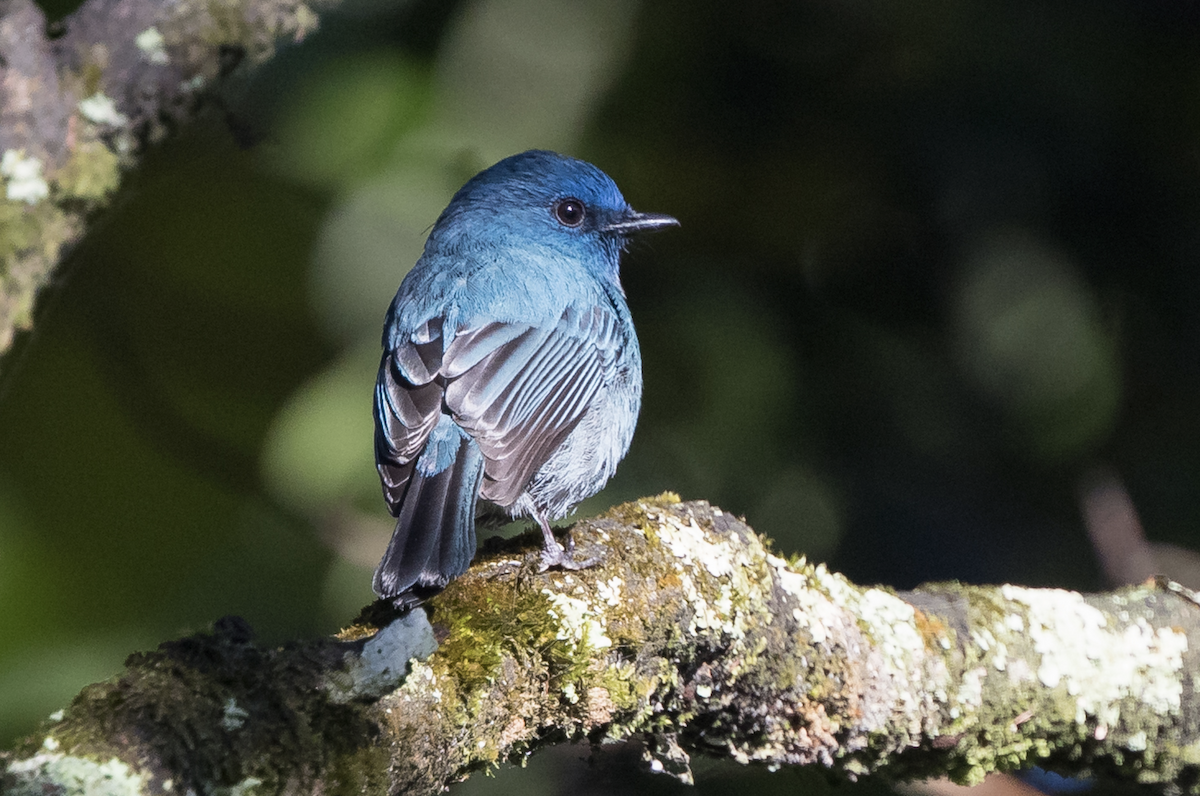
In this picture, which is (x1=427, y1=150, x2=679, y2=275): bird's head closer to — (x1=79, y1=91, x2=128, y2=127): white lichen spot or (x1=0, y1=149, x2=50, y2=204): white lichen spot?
(x1=79, y1=91, x2=128, y2=127): white lichen spot

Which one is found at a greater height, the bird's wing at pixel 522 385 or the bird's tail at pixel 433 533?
the bird's wing at pixel 522 385

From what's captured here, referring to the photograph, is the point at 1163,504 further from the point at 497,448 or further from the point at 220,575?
the point at 220,575

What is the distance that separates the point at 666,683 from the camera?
98.0 inches

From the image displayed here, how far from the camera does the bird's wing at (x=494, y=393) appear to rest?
287cm

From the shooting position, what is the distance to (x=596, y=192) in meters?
4.07

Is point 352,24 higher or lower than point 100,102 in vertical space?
higher

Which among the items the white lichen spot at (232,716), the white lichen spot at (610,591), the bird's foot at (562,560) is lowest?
the white lichen spot at (232,716)

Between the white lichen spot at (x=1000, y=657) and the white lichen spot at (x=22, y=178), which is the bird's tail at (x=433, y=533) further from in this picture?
the white lichen spot at (x=1000, y=657)

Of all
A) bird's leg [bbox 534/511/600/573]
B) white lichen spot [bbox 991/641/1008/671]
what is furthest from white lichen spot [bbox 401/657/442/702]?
white lichen spot [bbox 991/641/1008/671]

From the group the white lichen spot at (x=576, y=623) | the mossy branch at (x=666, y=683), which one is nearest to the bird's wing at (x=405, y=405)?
the mossy branch at (x=666, y=683)

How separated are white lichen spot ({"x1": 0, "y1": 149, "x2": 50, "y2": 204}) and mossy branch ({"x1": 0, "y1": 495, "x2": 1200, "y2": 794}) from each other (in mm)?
1425

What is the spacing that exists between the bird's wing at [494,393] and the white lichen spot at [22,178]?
1.01 m

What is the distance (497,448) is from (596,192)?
59.5 inches

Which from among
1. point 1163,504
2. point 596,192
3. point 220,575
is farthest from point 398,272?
point 1163,504
